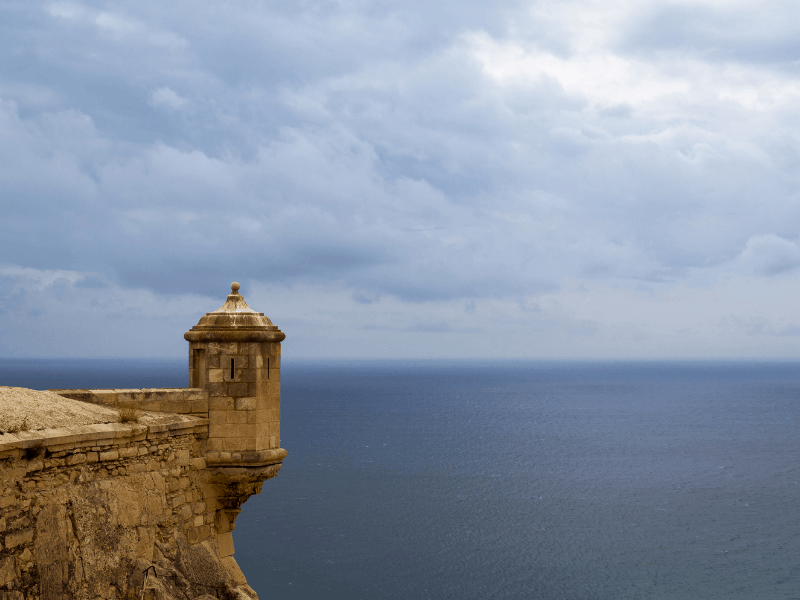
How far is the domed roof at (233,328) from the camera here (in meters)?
13.5

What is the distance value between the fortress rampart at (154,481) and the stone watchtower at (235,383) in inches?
0.8

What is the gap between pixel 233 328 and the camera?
44.6 feet

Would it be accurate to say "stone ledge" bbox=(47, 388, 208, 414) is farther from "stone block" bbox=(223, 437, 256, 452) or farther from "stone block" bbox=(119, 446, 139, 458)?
"stone block" bbox=(119, 446, 139, 458)

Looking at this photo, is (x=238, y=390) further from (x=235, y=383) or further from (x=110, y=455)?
(x=110, y=455)

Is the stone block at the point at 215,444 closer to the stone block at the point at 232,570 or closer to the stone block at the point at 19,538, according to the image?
the stone block at the point at 232,570

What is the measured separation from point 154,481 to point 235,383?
2.37 m

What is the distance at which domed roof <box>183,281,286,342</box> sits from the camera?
13531 mm

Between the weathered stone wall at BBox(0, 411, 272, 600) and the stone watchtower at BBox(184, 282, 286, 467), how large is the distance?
1.05ft

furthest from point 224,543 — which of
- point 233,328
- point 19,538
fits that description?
point 19,538

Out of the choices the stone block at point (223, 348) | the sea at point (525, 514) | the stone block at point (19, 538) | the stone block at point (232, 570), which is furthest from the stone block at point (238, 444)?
the sea at point (525, 514)

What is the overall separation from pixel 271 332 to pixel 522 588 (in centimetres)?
3562

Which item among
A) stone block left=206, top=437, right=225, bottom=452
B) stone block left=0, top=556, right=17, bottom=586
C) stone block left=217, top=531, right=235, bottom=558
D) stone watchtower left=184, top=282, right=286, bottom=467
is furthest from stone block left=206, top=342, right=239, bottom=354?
stone block left=0, top=556, right=17, bottom=586

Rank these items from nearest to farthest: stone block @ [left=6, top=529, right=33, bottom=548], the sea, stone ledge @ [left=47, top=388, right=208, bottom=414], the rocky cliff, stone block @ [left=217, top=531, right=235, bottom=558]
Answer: stone block @ [left=6, top=529, right=33, bottom=548], the rocky cliff, stone ledge @ [left=47, top=388, right=208, bottom=414], stone block @ [left=217, top=531, right=235, bottom=558], the sea

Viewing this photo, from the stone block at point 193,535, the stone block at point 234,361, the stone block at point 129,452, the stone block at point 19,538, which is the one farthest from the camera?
the stone block at point 234,361
